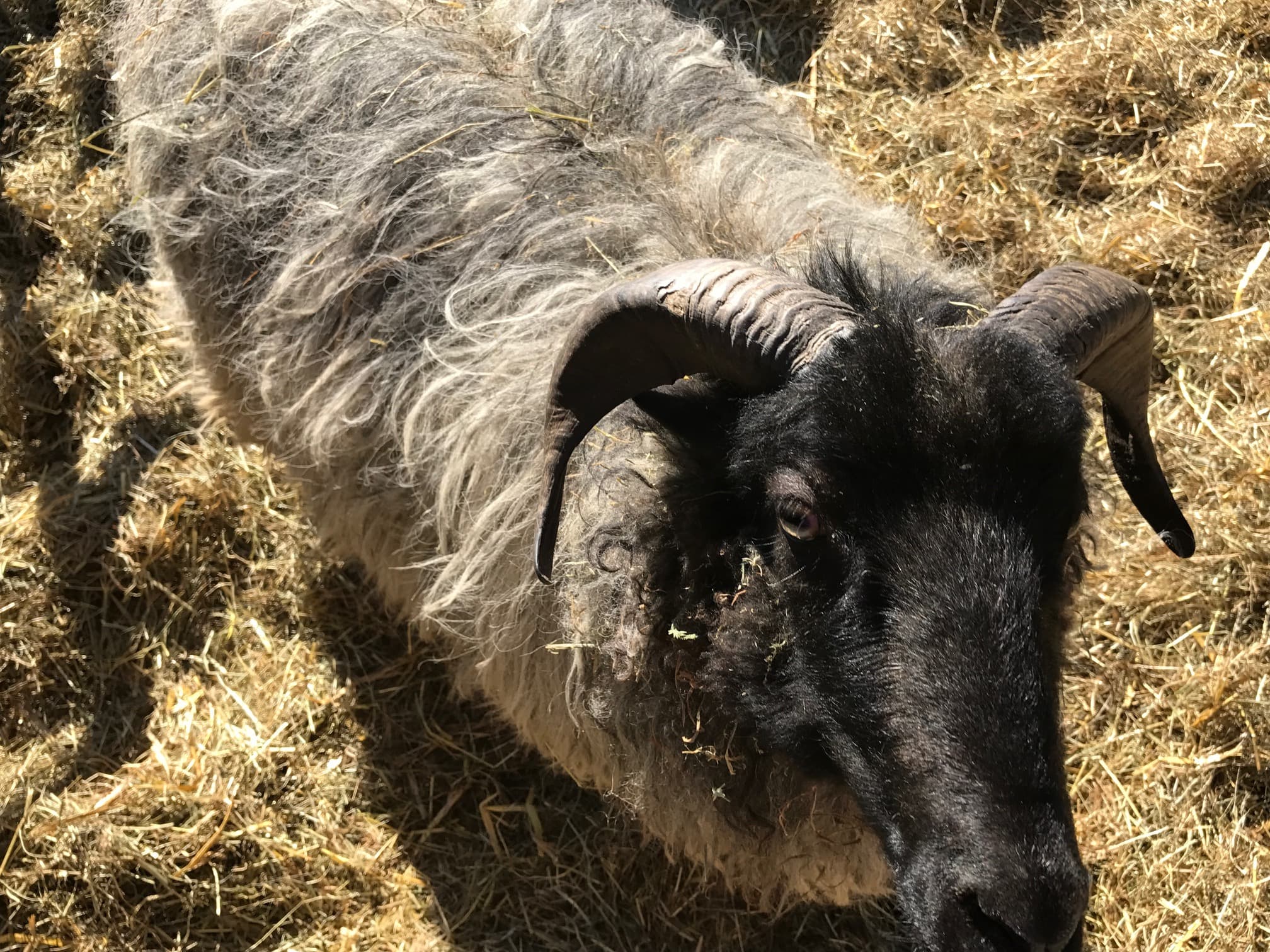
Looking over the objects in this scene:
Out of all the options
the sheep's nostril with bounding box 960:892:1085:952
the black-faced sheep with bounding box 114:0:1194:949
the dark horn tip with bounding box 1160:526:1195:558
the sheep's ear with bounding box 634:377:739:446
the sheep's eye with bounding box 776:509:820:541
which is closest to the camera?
the sheep's nostril with bounding box 960:892:1085:952

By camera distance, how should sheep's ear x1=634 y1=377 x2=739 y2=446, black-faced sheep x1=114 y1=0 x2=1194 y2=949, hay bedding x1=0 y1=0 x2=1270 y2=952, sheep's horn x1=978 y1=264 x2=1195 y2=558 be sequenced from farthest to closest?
hay bedding x1=0 y1=0 x2=1270 y2=952, sheep's ear x1=634 y1=377 x2=739 y2=446, sheep's horn x1=978 y1=264 x2=1195 y2=558, black-faced sheep x1=114 y1=0 x2=1194 y2=949

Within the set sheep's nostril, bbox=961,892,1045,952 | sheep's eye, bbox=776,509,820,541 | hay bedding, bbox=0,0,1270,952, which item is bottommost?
hay bedding, bbox=0,0,1270,952

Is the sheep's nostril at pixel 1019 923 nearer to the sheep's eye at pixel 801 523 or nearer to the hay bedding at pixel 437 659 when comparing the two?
the sheep's eye at pixel 801 523

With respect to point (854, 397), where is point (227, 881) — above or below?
below

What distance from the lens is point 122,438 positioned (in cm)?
578

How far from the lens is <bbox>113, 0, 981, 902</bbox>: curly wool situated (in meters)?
3.21

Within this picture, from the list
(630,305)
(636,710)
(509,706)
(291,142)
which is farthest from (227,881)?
(630,305)

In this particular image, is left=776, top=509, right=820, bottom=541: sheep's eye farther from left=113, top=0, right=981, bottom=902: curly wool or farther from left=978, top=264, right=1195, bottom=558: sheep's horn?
left=978, top=264, right=1195, bottom=558: sheep's horn

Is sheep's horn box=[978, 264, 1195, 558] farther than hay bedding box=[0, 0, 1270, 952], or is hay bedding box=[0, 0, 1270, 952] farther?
hay bedding box=[0, 0, 1270, 952]

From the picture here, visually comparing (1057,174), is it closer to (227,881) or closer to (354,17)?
(354,17)

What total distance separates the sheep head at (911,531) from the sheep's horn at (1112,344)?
0.01 meters

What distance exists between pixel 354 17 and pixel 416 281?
3.96ft

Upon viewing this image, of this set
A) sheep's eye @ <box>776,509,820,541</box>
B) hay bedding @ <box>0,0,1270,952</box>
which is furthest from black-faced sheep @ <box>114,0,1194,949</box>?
hay bedding @ <box>0,0,1270,952</box>

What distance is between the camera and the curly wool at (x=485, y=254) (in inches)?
126
